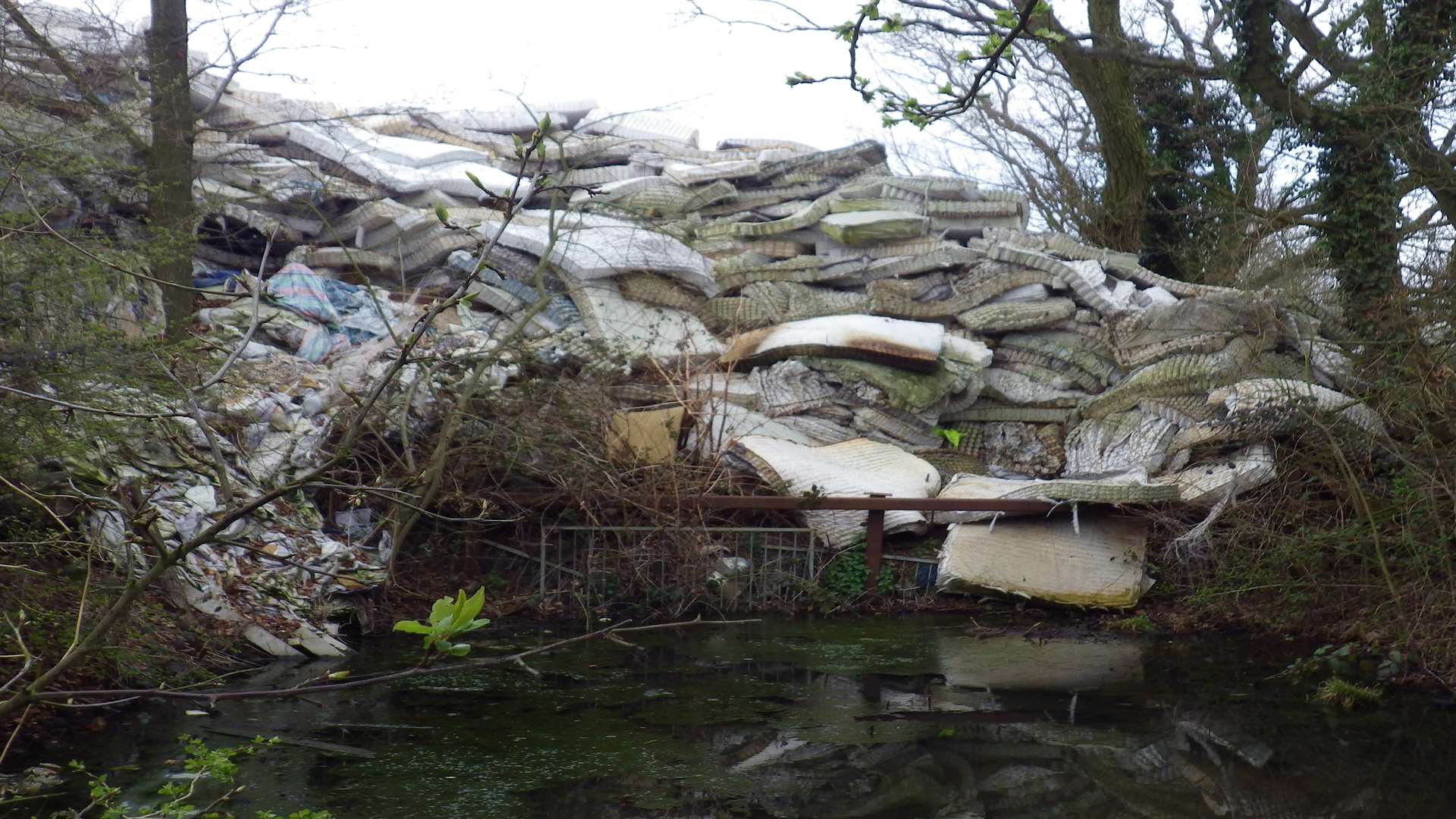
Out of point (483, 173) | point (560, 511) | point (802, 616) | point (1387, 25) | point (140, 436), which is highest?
point (1387, 25)

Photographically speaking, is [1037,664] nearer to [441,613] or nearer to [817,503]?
[817,503]

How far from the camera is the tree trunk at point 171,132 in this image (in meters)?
8.48

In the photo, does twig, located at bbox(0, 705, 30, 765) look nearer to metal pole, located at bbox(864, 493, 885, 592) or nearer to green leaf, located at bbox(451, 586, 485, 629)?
green leaf, located at bbox(451, 586, 485, 629)

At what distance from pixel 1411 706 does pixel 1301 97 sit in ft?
16.0

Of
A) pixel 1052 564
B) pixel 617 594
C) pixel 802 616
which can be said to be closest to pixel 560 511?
pixel 617 594

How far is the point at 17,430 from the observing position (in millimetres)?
4508

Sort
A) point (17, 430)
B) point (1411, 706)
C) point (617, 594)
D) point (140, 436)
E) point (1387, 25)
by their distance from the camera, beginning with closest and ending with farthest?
point (17, 430) < point (1411, 706) < point (140, 436) < point (617, 594) < point (1387, 25)

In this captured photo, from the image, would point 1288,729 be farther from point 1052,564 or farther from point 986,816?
point 1052,564

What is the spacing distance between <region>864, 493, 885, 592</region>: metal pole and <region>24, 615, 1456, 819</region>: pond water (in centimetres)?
126

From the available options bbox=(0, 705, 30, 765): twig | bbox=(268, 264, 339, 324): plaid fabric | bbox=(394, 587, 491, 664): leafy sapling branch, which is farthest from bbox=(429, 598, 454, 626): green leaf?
bbox=(268, 264, 339, 324): plaid fabric

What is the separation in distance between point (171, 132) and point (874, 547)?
5.90 meters

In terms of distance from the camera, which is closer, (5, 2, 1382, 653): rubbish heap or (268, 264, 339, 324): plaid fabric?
(5, 2, 1382, 653): rubbish heap

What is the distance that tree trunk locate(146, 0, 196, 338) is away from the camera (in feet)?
27.8

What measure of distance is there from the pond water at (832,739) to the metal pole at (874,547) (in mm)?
1257
